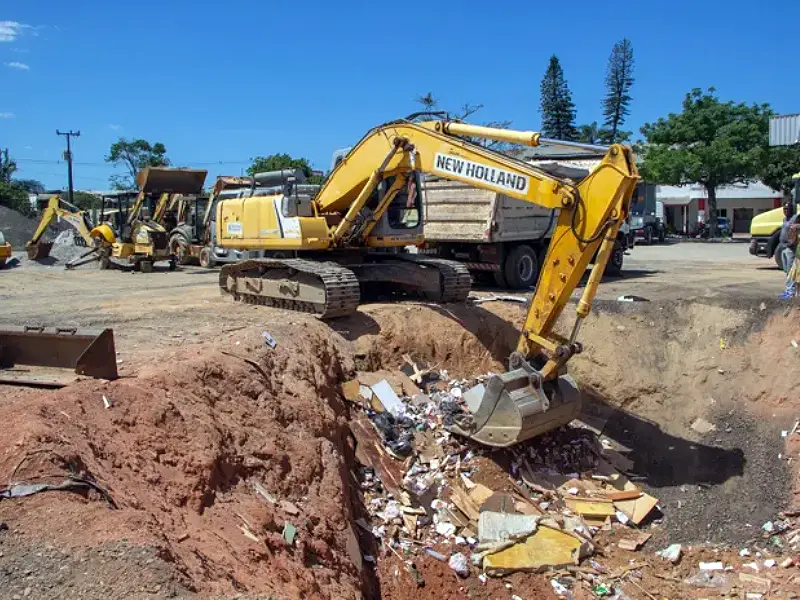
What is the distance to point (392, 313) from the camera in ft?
33.8

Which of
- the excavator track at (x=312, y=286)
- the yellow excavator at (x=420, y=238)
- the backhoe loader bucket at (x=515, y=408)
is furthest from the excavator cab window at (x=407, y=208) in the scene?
the backhoe loader bucket at (x=515, y=408)

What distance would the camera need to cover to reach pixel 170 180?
21.2 meters

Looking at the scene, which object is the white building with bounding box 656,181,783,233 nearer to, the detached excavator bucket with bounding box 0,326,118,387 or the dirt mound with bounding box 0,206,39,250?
the dirt mound with bounding box 0,206,39,250

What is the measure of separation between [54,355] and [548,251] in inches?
185

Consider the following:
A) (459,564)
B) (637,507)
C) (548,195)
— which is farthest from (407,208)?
(459,564)

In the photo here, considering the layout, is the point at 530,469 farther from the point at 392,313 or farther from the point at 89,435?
the point at 89,435

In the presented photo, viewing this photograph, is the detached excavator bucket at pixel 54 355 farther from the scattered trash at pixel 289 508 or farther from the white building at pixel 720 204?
the white building at pixel 720 204

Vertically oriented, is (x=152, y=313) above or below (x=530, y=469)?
above

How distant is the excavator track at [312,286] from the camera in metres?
9.50

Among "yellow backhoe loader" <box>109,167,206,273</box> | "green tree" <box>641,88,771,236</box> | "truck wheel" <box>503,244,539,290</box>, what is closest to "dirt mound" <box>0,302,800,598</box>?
"truck wheel" <box>503,244,539,290</box>

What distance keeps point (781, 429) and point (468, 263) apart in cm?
675

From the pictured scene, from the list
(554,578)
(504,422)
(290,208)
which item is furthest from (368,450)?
(290,208)

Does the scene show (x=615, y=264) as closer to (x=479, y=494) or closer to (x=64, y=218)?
(x=479, y=494)

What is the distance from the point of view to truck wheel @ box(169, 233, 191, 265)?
2131 cm
